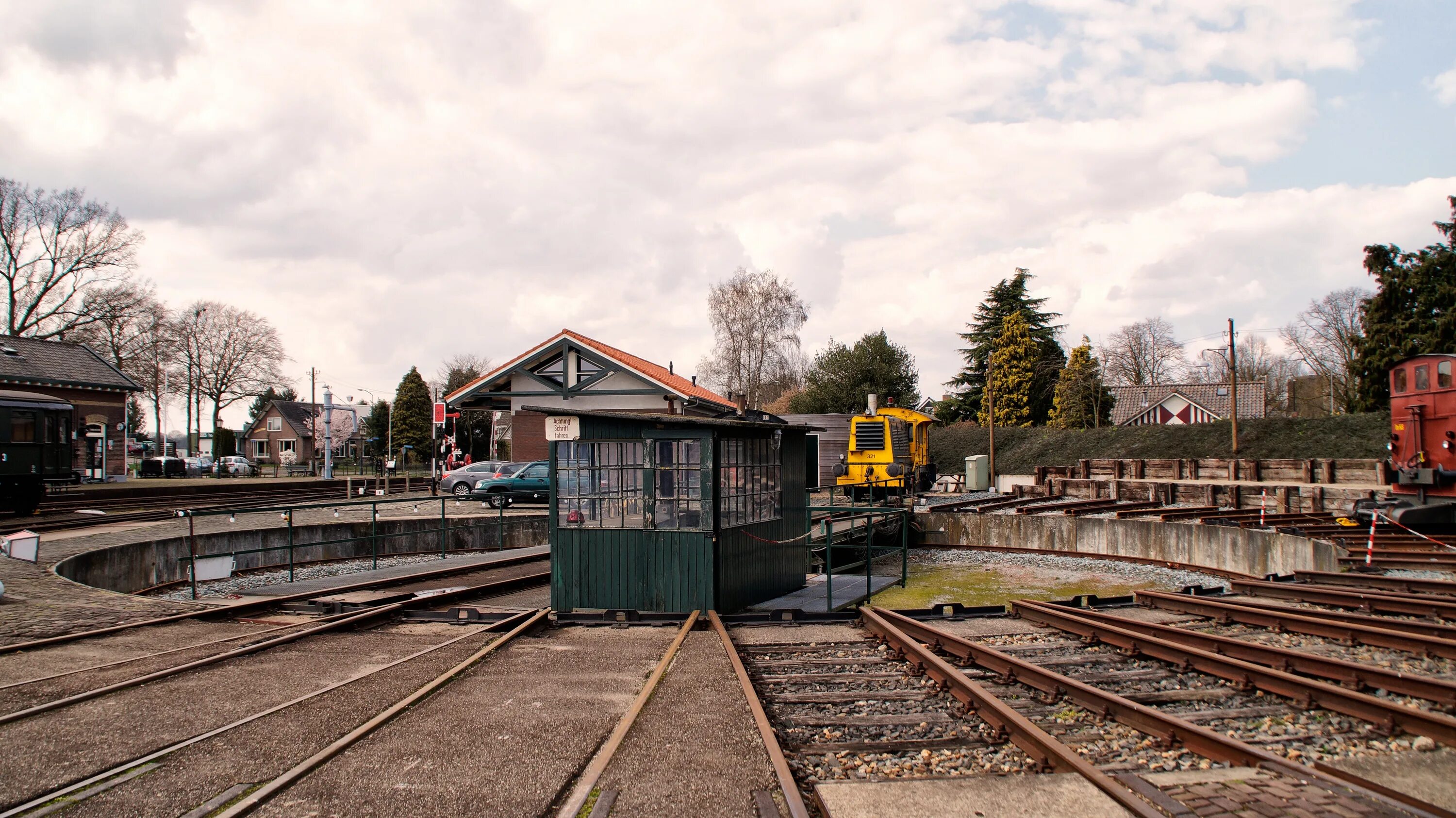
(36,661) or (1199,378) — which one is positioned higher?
(1199,378)

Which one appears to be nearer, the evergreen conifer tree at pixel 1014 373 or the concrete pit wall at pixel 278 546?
the concrete pit wall at pixel 278 546

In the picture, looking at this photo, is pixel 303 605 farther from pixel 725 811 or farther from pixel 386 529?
pixel 386 529

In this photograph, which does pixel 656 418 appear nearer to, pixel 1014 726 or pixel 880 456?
pixel 1014 726

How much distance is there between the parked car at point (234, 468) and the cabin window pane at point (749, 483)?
150 feet

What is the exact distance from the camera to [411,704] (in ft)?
18.9

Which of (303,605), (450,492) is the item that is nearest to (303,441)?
(450,492)

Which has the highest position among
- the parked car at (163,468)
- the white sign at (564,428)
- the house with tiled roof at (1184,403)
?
the house with tiled roof at (1184,403)

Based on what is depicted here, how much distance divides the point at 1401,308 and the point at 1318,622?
3260cm

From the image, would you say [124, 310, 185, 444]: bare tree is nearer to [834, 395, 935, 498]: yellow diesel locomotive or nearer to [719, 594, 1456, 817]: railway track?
[834, 395, 935, 498]: yellow diesel locomotive

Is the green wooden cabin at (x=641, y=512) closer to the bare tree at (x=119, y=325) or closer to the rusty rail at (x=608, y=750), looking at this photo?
the rusty rail at (x=608, y=750)

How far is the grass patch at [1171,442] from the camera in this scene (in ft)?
96.4

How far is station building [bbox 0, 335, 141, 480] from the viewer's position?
33.7m

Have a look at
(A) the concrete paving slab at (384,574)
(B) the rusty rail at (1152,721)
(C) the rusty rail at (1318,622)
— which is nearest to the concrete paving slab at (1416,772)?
(B) the rusty rail at (1152,721)

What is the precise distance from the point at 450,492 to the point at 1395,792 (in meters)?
28.1
